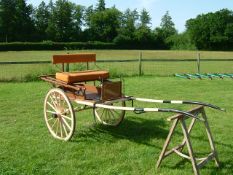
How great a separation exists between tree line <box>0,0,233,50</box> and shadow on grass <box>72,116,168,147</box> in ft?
237

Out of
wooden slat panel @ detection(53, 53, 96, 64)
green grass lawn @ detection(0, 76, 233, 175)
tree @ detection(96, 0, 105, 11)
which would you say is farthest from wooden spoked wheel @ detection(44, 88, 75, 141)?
tree @ detection(96, 0, 105, 11)

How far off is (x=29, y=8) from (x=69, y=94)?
9443 cm

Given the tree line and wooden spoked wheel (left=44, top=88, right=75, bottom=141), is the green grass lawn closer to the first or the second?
wooden spoked wheel (left=44, top=88, right=75, bottom=141)

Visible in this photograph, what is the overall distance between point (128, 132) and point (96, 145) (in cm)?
98

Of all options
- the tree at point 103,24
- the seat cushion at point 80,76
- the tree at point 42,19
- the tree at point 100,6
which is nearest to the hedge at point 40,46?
the tree at point 103,24

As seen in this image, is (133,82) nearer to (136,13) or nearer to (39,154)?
(39,154)

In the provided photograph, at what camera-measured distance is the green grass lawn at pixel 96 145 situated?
521 centimetres

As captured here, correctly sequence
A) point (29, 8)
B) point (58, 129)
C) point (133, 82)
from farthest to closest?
point (29, 8), point (133, 82), point (58, 129)

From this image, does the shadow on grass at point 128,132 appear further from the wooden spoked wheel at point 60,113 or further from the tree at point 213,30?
the tree at point 213,30

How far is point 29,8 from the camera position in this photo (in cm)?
9612

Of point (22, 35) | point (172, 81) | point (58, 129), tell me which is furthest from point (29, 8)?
point (58, 129)

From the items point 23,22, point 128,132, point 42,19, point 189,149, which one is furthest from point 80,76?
point 42,19

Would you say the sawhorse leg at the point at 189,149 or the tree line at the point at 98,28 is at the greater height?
the tree line at the point at 98,28

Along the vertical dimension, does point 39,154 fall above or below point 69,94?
below
